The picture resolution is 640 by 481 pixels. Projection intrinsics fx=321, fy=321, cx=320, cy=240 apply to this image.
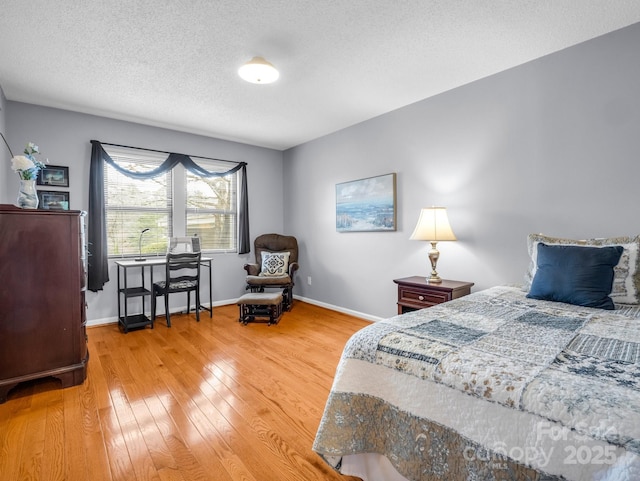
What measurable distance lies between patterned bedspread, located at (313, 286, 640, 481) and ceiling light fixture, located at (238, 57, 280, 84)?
2.19 m

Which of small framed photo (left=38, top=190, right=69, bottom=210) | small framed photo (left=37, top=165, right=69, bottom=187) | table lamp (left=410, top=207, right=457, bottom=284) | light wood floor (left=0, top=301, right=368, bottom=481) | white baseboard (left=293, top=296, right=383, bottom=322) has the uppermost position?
small framed photo (left=37, top=165, right=69, bottom=187)

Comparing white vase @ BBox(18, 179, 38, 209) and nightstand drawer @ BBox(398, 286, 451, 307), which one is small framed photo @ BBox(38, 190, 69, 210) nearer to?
white vase @ BBox(18, 179, 38, 209)

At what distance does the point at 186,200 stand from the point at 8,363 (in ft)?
9.11

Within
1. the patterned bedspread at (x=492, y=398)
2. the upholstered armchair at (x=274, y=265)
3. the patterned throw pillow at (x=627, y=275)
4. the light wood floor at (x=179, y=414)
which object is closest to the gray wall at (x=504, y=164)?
the patterned throw pillow at (x=627, y=275)

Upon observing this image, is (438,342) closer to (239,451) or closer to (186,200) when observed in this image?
(239,451)

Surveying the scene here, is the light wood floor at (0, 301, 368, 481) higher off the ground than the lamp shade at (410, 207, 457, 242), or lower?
lower

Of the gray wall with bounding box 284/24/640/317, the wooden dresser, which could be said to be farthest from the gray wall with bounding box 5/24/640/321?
the wooden dresser

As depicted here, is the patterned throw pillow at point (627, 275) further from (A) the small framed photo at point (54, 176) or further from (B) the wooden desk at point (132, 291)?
(A) the small framed photo at point (54, 176)

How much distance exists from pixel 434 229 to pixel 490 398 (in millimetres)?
2191

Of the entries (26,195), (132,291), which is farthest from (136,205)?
(26,195)

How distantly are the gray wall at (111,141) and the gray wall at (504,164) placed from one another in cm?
149

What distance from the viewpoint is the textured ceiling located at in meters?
2.06

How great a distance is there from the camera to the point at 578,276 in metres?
1.90

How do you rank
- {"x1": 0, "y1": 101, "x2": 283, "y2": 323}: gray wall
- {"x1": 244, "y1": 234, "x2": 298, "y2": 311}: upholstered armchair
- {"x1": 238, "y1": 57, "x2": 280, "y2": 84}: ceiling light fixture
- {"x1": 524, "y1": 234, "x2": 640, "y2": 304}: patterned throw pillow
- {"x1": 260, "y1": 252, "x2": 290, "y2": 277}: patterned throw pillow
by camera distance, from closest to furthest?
{"x1": 524, "y1": 234, "x2": 640, "y2": 304}: patterned throw pillow
{"x1": 238, "y1": 57, "x2": 280, "y2": 84}: ceiling light fixture
{"x1": 0, "y1": 101, "x2": 283, "y2": 323}: gray wall
{"x1": 244, "y1": 234, "x2": 298, "y2": 311}: upholstered armchair
{"x1": 260, "y1": 252, "x2": 290, "y2": 277}: patterned throw pillow
